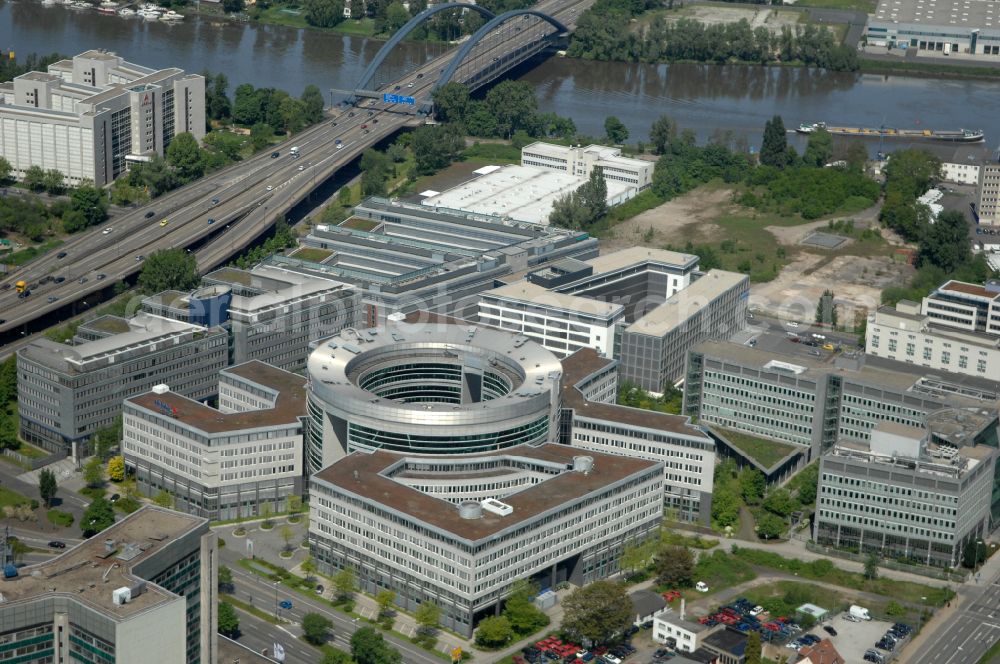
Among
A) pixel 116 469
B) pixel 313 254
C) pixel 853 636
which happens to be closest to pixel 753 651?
pixel 853 636

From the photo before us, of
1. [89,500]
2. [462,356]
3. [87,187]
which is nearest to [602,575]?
[462,356]

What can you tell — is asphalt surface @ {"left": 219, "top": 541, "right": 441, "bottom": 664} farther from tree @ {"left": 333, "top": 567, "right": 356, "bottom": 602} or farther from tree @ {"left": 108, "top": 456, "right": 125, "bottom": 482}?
tree @ {"left": 108, "top": 456, "right": 125, "bottom": 482}

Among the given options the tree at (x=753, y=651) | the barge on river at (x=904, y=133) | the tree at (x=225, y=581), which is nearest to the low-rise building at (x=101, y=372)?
the tree at (x=225, y=581)

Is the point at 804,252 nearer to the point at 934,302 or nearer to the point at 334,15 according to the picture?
the point at 934,302

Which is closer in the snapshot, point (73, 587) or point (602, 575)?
point (73, 587)

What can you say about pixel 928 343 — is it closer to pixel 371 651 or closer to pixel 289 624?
pixel 371 651

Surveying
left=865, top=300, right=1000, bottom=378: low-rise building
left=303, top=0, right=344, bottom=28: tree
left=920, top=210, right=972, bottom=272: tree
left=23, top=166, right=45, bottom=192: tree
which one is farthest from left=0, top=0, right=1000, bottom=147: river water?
left=865, top=300, right=1000, bottom=378: low-rise building
